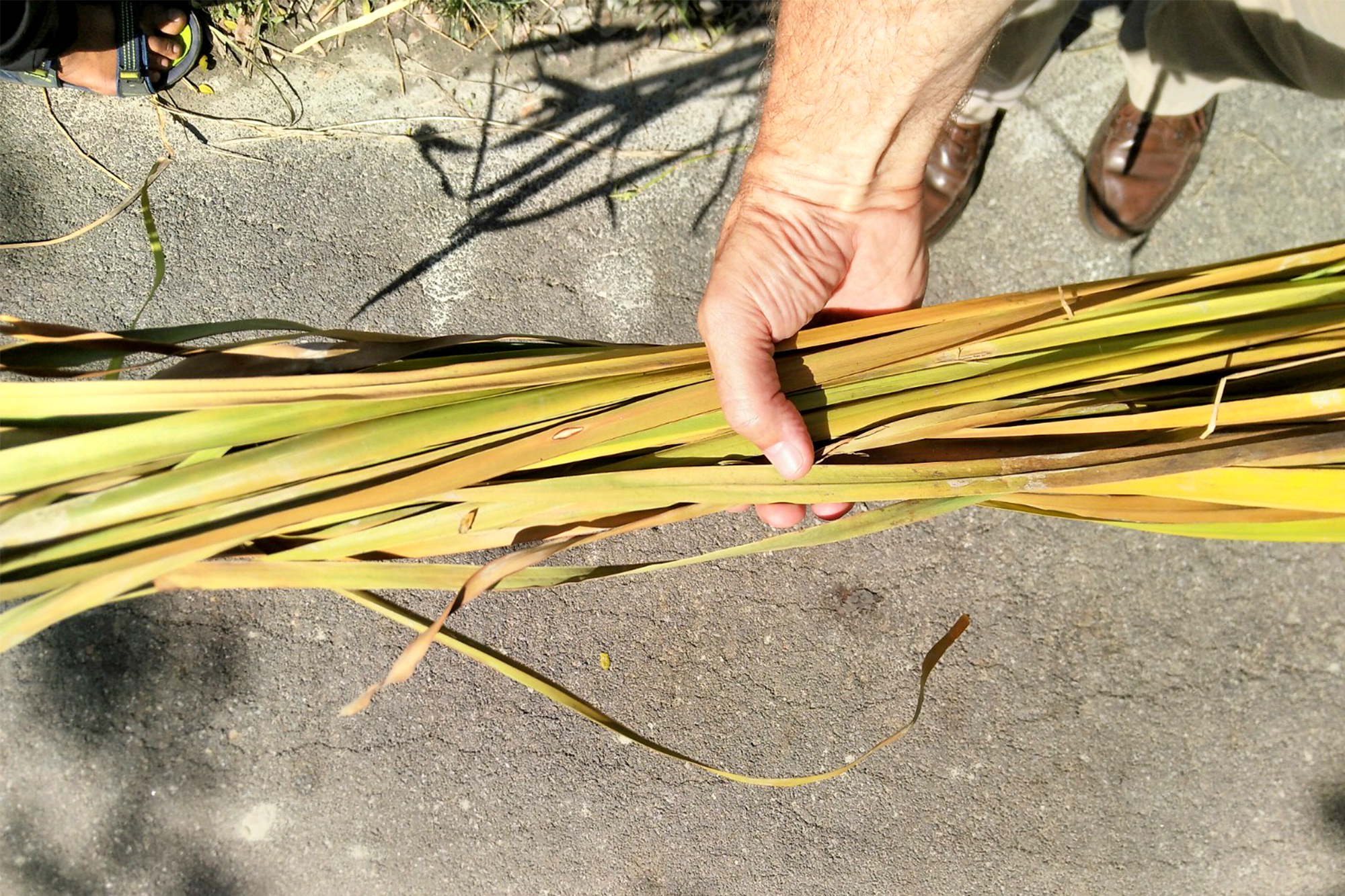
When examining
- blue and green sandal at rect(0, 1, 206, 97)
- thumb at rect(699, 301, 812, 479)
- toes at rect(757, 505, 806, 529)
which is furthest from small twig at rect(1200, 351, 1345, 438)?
blue and green sandal at rect(0, 1, 206, 97)

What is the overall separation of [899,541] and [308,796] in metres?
1.50

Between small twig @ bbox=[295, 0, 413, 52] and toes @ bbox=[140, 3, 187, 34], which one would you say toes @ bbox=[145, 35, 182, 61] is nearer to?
toes @ bbox=[140, 3, 187, 34]

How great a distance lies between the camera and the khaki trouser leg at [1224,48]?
4.42ft

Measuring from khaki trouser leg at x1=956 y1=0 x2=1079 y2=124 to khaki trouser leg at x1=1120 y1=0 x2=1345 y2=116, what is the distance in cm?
22

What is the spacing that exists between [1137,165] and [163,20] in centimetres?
223

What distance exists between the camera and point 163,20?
5.65 feet

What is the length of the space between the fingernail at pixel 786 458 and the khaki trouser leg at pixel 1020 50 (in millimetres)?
952

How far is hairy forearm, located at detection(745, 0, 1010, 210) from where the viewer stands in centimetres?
109

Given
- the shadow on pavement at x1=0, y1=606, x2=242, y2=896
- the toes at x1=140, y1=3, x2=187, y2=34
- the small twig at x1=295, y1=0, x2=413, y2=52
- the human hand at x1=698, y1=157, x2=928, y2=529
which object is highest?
the small twig at x1=295, y1=0, x2=413, y2=52

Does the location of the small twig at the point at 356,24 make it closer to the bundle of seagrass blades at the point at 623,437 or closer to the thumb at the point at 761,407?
the bundle of seagrass blades at the point at 623,437

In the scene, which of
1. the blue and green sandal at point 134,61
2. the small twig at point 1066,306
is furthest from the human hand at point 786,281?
the blue and green sandal at point 134,61

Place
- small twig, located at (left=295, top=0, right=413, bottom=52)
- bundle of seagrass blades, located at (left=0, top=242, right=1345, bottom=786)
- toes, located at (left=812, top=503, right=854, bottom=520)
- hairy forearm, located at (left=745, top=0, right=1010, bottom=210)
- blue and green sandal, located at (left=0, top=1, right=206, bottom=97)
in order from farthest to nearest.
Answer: blue and green sandal, located at (left=0, top=1, right=206, bottom=97), small twig, located at (left=295, top=0, right=413, bottom=52), toes, located at (left=812, top=503, right=854, bottom=520), hairy forearm, located at (left=745, top=0, right=1010, bottom=210), bundle of seagrass blades, located at (left=0, top=242, right=1345, bottom=786)

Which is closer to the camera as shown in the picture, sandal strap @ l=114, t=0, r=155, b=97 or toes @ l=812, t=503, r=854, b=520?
toes @ l=812, t=503, r=854, b=520

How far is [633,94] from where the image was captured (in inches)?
71.7
